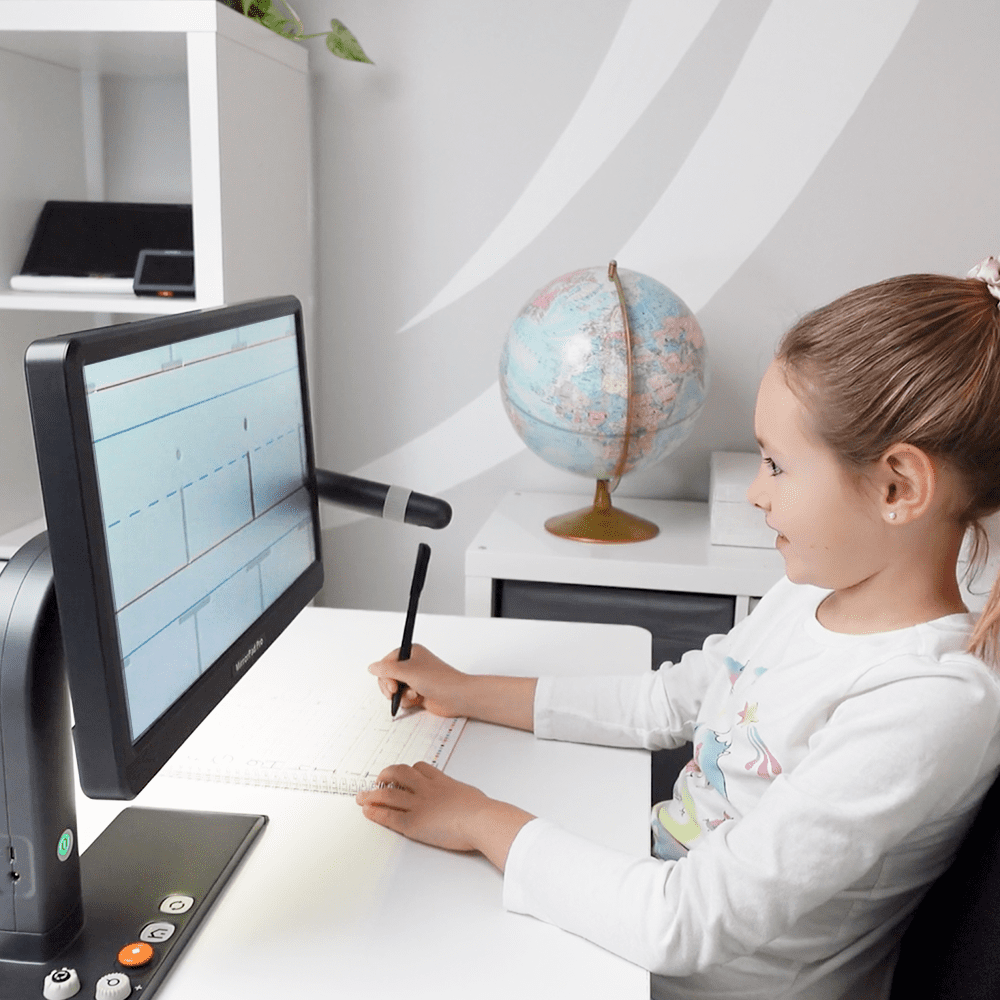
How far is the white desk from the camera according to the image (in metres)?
0.66

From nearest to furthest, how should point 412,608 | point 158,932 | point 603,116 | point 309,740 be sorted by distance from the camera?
point 158,932, point 309,740, point 412,608, point 603,116

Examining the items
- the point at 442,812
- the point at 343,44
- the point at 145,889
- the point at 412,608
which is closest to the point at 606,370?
the point at 412,608

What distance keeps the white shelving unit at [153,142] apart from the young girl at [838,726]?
964 millimetres

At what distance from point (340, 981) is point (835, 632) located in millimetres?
460

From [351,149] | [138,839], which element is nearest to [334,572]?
[351,149]

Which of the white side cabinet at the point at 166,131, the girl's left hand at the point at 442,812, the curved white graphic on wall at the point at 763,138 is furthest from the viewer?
the curved white graphic on wall at the point at 763,138

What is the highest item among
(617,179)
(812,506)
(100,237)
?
(617,179)

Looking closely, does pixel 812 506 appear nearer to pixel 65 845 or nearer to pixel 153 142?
pixel 65 845

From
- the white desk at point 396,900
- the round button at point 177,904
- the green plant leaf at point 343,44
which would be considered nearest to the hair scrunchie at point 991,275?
the white desk at point 396,900

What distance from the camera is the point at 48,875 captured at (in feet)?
2.19

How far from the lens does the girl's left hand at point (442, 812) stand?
2.57ft

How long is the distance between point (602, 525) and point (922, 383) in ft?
3.03

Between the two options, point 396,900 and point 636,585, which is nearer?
point 396,900

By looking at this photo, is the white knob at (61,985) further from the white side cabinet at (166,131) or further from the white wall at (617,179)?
the white wall at (617,179)
